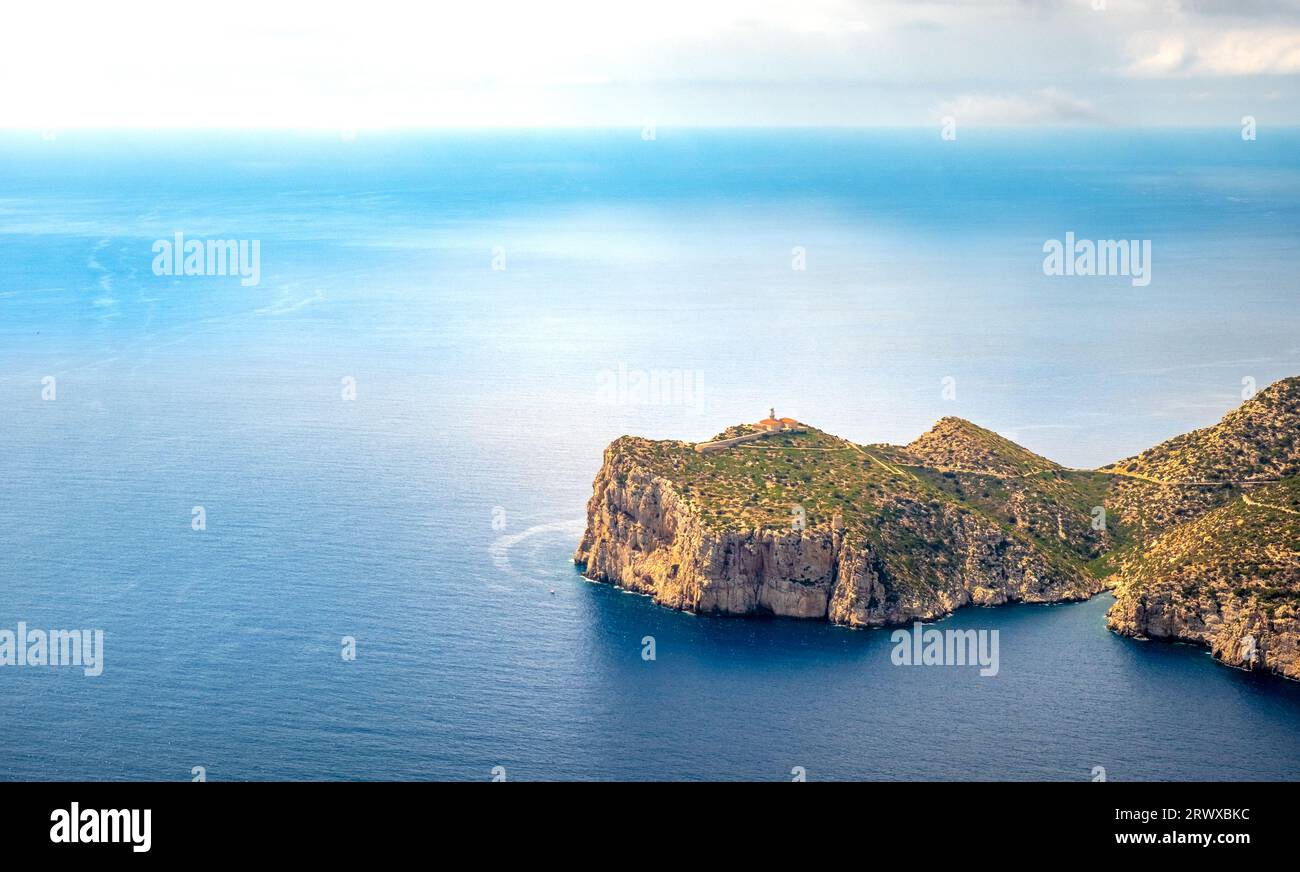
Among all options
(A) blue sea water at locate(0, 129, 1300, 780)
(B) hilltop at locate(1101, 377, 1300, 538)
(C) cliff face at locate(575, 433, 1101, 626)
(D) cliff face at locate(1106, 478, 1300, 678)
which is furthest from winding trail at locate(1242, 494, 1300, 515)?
(A) blue sea water at locate(0, 129, 1300, 780)

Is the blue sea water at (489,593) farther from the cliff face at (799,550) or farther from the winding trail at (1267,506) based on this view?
the winding trail at (1267,506)

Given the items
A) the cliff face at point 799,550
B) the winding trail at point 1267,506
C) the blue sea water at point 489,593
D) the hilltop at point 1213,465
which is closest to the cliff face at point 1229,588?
the winding trail at point 1267,506

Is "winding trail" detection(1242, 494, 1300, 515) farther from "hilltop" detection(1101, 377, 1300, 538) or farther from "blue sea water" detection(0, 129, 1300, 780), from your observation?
"blue sea water" detection(0, 129, 1300, 780)

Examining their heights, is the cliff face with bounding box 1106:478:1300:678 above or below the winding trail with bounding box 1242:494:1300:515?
below

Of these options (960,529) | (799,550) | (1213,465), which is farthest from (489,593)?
(1213,465)

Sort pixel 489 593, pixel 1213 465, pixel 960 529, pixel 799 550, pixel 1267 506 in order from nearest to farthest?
1. pixel 799 550
2. pixel 1267 506
3. pixel 489 593
4. pixel 960 529
5. pixel 1213 465

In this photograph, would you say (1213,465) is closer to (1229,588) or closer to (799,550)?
(1229,588)

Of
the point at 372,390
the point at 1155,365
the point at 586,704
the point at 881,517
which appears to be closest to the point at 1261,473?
the point at 881,517

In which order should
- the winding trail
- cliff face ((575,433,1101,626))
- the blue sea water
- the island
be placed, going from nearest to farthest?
the blue sea water → the island → cliff face ((575,433,1101,626)) → the winding trail

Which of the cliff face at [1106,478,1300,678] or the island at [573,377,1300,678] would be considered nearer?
the cliff face at [1106,478,1300,678]
